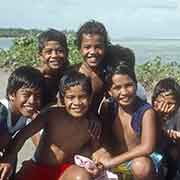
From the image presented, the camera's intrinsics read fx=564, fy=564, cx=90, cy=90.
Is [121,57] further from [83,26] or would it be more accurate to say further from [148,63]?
[148,63]

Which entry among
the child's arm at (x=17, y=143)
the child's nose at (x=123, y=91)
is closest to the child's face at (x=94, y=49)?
the child's nose at (x=123, y=91)

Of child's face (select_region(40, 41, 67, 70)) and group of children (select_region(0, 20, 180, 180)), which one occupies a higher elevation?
child's face (select_region(40, 41, 67, 70))

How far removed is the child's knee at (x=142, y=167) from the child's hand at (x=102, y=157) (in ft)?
0.69

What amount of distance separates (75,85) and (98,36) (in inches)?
20.9

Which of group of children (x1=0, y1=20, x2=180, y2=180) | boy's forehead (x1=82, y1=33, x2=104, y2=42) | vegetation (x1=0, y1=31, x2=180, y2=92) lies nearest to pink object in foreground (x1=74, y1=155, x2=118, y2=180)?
group of children (x1=0, y1=20, x2=180, y2=180)

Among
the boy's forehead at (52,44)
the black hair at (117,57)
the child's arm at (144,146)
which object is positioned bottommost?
the child's arm at (144,146)

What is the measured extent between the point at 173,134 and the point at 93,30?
980 millimetres

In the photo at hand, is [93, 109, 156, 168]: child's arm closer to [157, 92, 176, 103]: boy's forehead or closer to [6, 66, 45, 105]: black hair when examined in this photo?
[157, 92, 176, 103]: boy's forehead

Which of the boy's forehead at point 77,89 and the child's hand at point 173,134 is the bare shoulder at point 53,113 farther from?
the child's hand at point 173,134

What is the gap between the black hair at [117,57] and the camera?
14.0 feet

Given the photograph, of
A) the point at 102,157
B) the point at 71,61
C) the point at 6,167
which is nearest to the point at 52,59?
the point at 102,157

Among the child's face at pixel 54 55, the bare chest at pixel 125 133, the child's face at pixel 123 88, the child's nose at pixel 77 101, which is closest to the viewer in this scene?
the child's nose at pixel 77 101

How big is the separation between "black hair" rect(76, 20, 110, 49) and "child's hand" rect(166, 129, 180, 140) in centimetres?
81

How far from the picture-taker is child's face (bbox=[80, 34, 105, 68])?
Result: 4.21 meters
